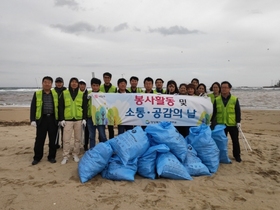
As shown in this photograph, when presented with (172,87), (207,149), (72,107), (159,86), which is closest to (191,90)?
(172,87)

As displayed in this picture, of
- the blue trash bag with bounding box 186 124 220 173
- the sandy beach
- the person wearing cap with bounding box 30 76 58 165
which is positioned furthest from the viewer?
the person wearing cap with bounding box 30 76 58 165

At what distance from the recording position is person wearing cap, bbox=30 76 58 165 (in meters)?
4.21

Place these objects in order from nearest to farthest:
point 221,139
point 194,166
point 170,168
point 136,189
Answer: point 136,189 < point 170,168 < point 194,166 < point 221,139

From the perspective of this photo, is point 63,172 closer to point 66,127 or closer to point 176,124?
point 66,127

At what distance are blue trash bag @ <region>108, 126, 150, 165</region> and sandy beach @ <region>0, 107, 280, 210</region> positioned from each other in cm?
37

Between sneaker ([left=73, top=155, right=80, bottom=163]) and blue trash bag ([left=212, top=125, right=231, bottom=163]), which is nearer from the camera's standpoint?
blue trash bag ([left=212, top=125, right=231, bottom=163])

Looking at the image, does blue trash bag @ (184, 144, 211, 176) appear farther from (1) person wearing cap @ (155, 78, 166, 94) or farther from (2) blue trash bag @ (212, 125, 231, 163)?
(1) person wearing cap @ (155, 78, 166, 94)

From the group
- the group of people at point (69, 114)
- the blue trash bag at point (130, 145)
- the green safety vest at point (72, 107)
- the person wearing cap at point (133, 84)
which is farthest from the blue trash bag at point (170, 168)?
the person wearing cap at point (133, 84)

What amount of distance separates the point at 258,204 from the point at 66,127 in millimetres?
3177

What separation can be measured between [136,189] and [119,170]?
40 cm

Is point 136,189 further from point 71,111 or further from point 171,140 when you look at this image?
point 71,111

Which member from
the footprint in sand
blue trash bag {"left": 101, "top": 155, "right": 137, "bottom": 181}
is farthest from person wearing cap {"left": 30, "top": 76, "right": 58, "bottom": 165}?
the footprint in sand

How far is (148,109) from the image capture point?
4.73 m

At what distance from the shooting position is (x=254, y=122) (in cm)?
995
